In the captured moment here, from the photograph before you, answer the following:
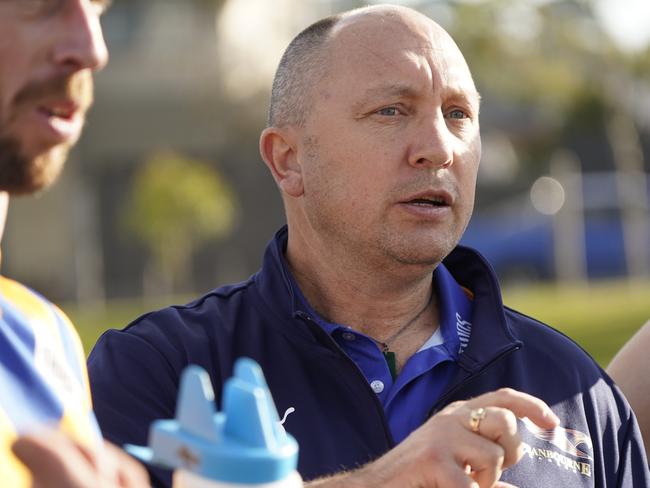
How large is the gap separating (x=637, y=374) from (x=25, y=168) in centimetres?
216

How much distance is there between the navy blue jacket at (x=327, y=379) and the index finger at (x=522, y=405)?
65 centimetres

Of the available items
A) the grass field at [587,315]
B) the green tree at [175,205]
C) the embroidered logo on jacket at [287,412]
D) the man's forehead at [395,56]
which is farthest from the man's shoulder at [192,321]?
the green tree at [175,205]

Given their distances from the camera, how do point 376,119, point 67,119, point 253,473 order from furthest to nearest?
point 376,119
point 67,119
point 253,473

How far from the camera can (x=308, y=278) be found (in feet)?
10.1

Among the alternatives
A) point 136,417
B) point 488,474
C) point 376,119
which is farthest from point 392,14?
point 488,474

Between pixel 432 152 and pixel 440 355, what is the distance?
1.59ft

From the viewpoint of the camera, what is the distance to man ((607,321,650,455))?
3.19 meters

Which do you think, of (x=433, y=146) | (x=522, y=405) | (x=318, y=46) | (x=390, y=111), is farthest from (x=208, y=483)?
(x=318, y=46)

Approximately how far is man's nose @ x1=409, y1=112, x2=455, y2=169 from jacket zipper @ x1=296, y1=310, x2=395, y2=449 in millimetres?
443

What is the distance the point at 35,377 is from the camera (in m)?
1.60

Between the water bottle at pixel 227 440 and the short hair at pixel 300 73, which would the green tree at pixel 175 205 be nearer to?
the short hair at pixel 300 73

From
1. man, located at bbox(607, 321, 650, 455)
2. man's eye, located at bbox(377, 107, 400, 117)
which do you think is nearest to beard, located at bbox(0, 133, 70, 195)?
man's eye, located at bbox(377, 107, 400, 117)

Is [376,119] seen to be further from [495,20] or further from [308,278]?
[495,20]

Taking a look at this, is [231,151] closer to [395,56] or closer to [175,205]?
[175,205]
